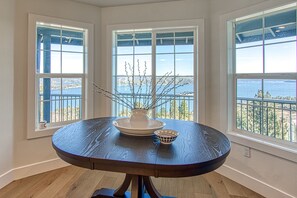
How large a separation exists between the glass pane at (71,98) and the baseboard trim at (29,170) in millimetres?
646

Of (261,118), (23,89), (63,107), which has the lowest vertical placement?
(261,118)

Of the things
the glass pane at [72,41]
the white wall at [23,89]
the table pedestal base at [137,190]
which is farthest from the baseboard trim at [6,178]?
the glass pane at [72,41]

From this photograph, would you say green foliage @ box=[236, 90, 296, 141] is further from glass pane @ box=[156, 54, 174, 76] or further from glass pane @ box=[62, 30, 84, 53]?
glass pane @ box=[62, 30, 84, 53]

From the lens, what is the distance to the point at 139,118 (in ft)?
5.35

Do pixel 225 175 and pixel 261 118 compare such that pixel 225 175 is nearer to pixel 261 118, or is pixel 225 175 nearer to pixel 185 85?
pixel 261 118

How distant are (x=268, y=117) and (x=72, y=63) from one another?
108 inches

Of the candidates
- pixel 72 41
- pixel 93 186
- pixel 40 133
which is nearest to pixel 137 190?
pixel 93 186

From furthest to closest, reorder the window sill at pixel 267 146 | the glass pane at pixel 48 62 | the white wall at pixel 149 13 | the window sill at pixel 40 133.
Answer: the white wall at pixel 149 13
the glass pane at pixel 48 62
the window sill at pixel 40 133
the window sill at pixel 267 146

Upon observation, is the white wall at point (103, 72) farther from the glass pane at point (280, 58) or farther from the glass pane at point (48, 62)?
the glass pane at point (280, 58)

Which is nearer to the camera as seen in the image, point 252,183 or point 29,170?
point 252,183

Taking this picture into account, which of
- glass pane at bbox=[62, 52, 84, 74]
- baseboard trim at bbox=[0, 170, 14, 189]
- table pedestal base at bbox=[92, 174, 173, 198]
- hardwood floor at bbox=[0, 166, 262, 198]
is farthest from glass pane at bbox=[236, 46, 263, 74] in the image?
baseboard trim at bbox=[0, 170, 14, 189]

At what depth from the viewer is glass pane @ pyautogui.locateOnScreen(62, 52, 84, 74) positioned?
9.61 feet

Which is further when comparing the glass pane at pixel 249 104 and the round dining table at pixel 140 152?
the glass pane at pixel 249 104

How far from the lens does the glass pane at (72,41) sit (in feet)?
9.56
